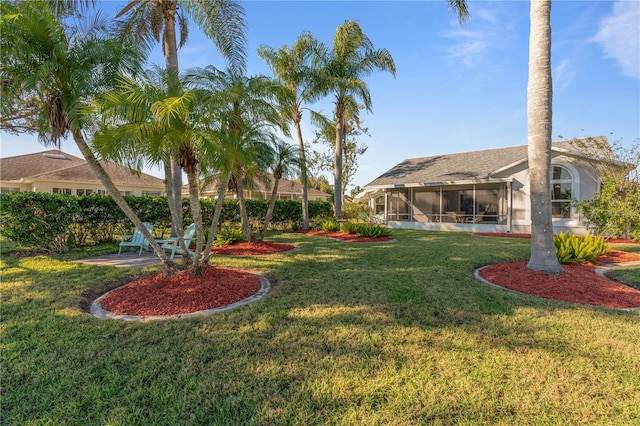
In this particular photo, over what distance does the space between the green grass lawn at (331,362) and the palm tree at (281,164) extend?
23.8 feet

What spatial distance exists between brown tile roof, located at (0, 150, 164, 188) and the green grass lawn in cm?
2139

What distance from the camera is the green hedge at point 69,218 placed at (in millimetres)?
8984

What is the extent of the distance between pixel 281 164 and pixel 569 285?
10.3 m

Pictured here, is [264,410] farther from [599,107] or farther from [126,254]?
[599,107]

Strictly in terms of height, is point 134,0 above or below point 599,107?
above

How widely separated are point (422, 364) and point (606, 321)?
134 inches

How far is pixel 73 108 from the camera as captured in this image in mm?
5137

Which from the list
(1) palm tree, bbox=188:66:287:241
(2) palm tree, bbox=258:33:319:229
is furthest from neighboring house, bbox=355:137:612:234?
(1) palm tree, bbox=188:66:287:241

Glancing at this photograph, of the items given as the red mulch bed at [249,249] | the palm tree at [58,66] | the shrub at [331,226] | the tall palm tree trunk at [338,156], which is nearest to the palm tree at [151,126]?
the palm tree at [58,66]

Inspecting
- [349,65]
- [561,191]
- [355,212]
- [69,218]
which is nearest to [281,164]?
[69,218]

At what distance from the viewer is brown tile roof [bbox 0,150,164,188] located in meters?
22.5

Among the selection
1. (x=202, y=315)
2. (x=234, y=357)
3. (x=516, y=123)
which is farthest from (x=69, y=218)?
(x=516, y=123)

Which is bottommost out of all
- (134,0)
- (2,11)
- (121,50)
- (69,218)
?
(69,218)

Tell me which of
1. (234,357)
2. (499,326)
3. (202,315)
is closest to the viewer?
(234,357)
